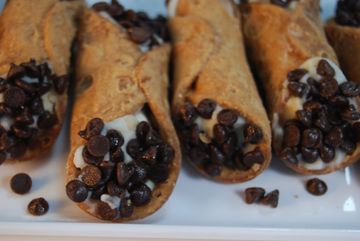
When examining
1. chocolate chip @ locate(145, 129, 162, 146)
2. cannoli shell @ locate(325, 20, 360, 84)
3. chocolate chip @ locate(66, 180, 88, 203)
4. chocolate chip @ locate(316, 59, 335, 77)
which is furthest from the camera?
cannoli shell @ locate(325, 20, 360, 84)

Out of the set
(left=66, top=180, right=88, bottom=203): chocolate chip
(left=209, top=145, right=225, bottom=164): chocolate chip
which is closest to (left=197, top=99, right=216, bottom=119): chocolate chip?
(left=209, top=145, right=225, bottom=164): chocolate chip

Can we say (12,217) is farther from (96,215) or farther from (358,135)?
(358,135)

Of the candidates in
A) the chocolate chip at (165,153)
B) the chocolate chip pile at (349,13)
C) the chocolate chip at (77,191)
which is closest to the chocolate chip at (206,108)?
the chocolate chip at (165,153)

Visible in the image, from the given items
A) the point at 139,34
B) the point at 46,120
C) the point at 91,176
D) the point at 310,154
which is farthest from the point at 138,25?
the point at 310,154

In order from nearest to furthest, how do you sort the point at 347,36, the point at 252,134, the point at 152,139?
the point at 152,139 < the point at 252,134 < the point at 347,36

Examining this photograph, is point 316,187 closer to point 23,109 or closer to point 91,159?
point 91,159

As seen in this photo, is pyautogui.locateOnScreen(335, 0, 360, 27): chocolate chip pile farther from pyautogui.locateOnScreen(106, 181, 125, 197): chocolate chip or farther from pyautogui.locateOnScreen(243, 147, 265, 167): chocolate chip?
pyautogui.locateOnScreen(106, 181, 125, 197): chocolate chip

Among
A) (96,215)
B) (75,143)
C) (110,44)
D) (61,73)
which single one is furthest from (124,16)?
(96,215)
